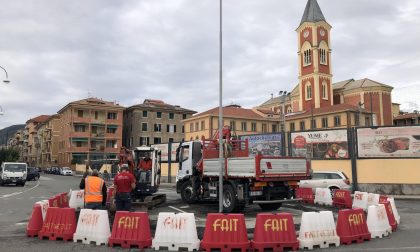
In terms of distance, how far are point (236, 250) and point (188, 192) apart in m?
8.33

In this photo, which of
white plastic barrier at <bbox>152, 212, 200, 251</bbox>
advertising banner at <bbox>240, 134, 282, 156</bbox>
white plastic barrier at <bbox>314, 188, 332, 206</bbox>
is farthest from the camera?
advertising banner at <bbox>240, 134, 282, 156</bbox>

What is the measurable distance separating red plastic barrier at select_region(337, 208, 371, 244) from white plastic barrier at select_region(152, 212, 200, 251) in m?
3.35

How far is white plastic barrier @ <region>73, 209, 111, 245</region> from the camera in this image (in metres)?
9.12

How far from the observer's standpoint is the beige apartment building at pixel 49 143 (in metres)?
94.2

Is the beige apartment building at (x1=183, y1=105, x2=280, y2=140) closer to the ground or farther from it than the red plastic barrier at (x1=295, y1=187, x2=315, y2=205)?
farther from it

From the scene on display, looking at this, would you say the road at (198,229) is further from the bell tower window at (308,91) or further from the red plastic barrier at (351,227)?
the bell tower window at (308,91)

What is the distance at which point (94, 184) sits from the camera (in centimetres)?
1155

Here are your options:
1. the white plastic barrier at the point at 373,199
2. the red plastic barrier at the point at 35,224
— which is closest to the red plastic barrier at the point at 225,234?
the red plastic barrier at the point at 35,224

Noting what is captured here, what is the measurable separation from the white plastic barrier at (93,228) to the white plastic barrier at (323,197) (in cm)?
1087

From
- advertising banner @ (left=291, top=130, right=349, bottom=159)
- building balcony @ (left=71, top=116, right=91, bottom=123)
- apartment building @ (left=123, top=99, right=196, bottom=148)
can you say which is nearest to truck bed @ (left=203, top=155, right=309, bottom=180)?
advertising banner @ (left=291, top=130, right=349, bottom=159)

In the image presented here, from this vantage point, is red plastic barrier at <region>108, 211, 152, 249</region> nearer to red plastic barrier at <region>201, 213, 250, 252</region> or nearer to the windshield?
red plastic barrier at <region>201, 213, 250, 252</region>

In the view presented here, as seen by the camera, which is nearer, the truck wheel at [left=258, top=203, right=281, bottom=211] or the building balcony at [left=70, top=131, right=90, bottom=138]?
the truck wheel at [left=258, top=203, right=281, bottom=211]

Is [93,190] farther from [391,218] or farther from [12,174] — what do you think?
[12,174]

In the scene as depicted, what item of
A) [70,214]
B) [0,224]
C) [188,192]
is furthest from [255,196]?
[0,224]
